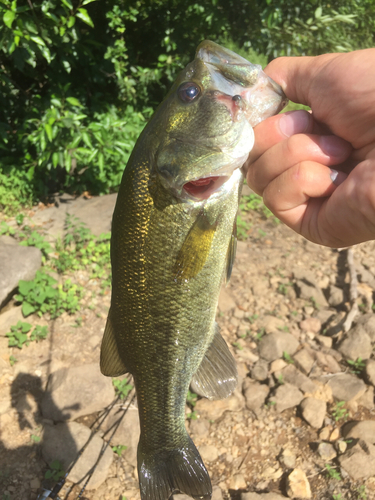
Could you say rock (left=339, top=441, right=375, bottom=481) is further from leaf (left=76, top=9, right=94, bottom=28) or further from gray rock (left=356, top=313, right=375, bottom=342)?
leaf (left=76, top=9, right=94, bottom=28)

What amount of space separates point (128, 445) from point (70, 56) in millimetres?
4440

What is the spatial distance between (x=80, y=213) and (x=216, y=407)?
304cm

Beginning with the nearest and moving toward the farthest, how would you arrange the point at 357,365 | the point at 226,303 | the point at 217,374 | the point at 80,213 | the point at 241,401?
the point at 217,374 < the point at 241,401 < the point at 357,365 < the point at 226,303 < the point at 80,213

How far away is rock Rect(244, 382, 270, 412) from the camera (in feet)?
11.4

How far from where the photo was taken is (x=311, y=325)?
13.8 ft

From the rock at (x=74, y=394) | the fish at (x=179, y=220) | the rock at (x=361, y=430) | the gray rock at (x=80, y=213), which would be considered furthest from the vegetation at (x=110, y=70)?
the rock at (x=361, y=430)

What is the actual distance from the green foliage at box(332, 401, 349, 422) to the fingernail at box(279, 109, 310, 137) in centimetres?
266

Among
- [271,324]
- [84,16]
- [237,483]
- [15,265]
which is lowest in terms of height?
[237,483]

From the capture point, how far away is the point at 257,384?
3.64m

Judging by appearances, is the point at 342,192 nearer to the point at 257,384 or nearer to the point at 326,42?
the point at 257,384

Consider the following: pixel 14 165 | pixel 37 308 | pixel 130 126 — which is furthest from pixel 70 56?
pixel 37 308

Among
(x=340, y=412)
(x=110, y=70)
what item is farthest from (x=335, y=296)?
(x=110, y=70)

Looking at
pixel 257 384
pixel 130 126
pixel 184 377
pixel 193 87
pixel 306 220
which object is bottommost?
pixel 257 384

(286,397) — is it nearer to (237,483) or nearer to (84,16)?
(237,483)
